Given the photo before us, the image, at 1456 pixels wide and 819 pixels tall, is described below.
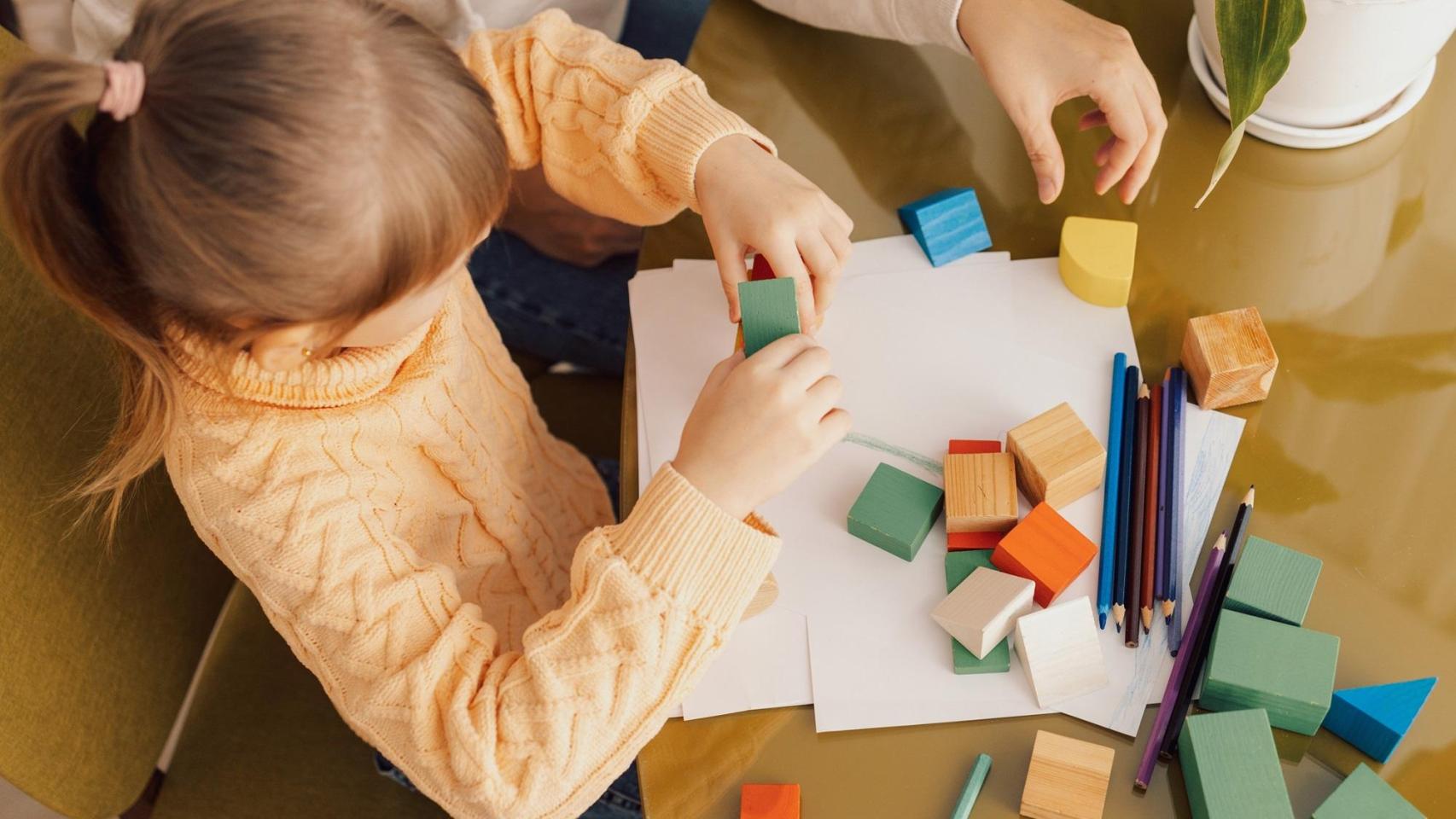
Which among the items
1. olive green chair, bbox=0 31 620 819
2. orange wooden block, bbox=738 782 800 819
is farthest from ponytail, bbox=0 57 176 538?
orange wooden block, bbox=738 782 800 819

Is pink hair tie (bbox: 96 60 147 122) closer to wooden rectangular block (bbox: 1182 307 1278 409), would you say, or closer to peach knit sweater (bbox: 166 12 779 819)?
peach knit sweater (bbox: 166 12 779 819)

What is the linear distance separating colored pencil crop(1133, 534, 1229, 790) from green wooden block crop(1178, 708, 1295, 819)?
0.01 m

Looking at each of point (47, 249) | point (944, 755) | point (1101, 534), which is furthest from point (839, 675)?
point (47, 249)

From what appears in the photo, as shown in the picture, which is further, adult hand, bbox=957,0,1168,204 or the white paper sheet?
adult hand, bbox=957,0,1168,204

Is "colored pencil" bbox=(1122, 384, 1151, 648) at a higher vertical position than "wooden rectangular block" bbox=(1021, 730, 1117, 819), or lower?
higher

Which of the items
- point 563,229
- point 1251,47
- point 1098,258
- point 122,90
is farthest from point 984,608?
point 563,229

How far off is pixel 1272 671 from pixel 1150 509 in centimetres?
11

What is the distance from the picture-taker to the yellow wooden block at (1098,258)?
73 cm

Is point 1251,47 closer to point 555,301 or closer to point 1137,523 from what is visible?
point 1137,523

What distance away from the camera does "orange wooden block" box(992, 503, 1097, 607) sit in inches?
24.3

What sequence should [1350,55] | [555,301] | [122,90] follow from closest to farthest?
[122,90] → [1350,55] → [555,301]

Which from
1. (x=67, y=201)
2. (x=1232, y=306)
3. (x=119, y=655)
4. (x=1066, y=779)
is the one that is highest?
(x=67, y=201)

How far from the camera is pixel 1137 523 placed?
0.63m

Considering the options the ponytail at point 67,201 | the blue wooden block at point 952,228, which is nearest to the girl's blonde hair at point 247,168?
the ponytail at point 67,201
